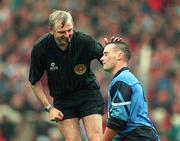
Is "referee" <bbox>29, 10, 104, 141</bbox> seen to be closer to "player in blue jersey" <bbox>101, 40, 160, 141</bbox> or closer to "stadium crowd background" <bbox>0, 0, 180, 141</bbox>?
"player in blue jersey" <bbox>101, 40, 160, 141</bbox>

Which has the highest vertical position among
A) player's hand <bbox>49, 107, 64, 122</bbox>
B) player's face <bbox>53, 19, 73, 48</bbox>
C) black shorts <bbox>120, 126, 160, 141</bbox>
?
player's face <bbox>53, 19, 73, 48</bbox>

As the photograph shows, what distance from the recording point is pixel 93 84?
458 inches

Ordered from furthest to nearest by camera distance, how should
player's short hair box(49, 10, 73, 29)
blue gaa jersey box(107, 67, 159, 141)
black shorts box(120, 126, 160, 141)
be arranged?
player's short hair box(49, 10, 73, 29) < black shorts box(120, 126, 160, 141) < blue gaa jersey box(107, 67, 159, 141)

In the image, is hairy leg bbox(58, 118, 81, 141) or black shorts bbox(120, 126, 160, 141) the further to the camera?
hairy leg bbox(58, 118, 81, 141)

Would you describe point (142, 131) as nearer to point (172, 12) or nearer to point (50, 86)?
point (50, 86)

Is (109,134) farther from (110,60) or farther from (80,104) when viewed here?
(80,104)

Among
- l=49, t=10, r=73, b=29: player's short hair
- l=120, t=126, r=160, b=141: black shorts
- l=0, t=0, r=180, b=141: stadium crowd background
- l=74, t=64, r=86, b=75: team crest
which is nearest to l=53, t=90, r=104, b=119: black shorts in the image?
l=74, t=64, r=86, b=75: team crest

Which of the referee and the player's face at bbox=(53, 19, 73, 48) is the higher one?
the player's face at bbox=(53, 19, 73, 48)

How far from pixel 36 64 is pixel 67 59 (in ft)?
1.36

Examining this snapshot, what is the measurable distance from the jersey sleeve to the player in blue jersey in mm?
1234

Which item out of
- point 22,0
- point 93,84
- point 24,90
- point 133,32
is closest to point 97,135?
point 93,84

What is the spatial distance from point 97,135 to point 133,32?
796cm

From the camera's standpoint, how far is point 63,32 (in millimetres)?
11039

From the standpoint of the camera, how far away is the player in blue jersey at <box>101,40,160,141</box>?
1006cm
